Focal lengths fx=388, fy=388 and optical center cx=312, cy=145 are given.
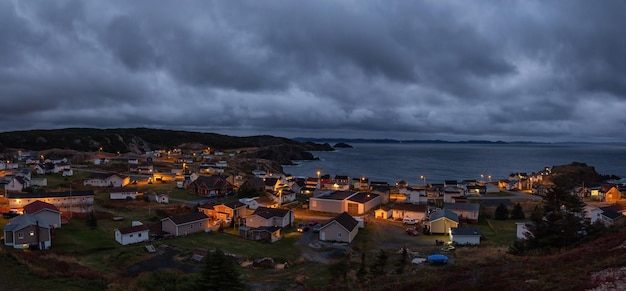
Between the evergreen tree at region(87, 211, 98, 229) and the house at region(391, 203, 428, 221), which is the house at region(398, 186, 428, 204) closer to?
the house at region(391, 203, 428, 221)

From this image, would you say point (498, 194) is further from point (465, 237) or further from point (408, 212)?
point (465, 237)

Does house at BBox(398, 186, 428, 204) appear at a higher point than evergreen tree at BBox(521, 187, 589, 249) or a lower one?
lower

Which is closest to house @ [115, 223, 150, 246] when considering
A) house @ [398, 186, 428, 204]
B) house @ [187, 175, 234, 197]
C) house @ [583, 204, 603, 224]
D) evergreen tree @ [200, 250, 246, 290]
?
evergreen tree @ [200, 250, 246, 290]

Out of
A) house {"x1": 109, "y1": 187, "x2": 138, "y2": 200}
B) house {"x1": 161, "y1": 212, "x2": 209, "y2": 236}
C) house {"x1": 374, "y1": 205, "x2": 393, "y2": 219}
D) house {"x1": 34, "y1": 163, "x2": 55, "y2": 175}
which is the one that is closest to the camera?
house {"x1": 161, "y1": 212, "x2": 209, "y2": 236}

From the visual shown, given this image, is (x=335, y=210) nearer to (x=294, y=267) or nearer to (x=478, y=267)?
(x=294, y=267)

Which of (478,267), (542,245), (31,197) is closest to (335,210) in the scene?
(542,245)

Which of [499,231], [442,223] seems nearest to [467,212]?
[499,231]
